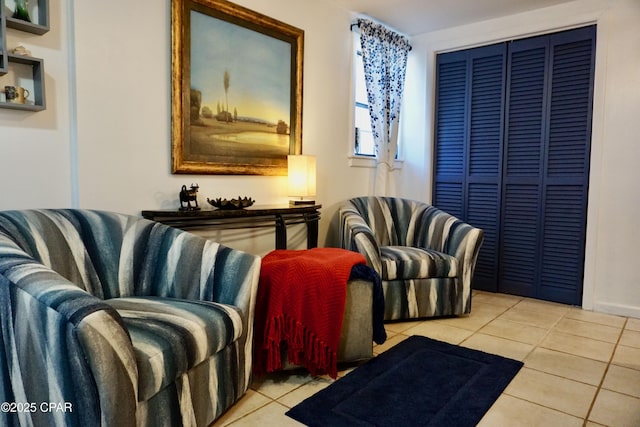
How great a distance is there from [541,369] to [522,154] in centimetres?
196

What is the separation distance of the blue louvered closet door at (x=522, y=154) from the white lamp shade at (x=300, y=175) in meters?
1.66

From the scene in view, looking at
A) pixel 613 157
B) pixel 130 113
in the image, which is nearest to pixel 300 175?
pixel 130 113

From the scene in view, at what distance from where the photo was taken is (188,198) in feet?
7.76

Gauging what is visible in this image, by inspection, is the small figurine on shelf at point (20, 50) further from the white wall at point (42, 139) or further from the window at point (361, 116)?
the window at point (361, 116)

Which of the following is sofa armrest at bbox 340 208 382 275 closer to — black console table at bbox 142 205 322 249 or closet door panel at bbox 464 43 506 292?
black console table at bbox 142 205 322 249

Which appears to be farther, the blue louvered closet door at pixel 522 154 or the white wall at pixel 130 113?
the blue louvered closet door at pixel 522 154

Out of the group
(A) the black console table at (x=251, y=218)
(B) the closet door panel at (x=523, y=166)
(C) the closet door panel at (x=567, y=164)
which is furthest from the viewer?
(B) the closet door panel at (x=523, y=166)

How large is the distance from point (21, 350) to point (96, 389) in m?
0.28

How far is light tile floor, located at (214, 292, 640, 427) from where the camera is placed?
1797 mm

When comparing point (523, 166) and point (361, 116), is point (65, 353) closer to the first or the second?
point (361, 116)

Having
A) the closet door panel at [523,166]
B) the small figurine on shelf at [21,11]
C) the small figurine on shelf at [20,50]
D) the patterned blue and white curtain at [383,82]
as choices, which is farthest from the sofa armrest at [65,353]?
the closet door panel at [523,166]

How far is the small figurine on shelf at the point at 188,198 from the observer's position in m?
2.36

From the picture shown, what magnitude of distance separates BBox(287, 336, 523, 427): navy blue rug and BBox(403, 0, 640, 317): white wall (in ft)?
4.82

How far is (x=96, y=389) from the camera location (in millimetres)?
1096
